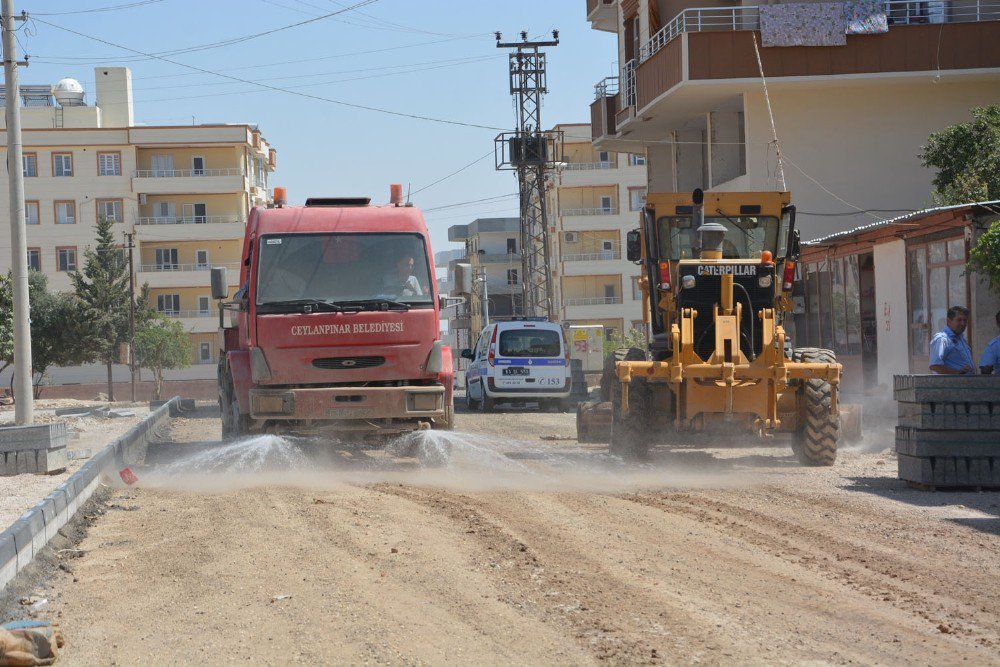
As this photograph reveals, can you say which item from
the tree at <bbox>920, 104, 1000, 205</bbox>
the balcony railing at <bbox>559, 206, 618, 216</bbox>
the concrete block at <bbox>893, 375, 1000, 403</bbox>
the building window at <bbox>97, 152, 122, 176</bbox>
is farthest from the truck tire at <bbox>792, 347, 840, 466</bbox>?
the building window at <bbox>97, 152, 122, 176</bbox>

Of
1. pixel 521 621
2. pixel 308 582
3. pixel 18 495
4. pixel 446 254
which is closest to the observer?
pixel 521 621

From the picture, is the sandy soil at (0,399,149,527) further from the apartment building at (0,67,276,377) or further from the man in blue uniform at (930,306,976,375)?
the apartment building at (0,67,276,377)

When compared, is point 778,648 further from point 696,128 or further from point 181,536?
point 696,128

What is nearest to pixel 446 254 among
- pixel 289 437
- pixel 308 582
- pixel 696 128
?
pixel 696 128

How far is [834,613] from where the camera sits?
6.68m

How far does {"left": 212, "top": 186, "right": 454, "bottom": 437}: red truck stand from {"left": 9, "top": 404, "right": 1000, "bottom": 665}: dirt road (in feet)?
3.73

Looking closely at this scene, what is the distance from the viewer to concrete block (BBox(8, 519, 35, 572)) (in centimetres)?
823

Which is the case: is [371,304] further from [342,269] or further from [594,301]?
[594,301]

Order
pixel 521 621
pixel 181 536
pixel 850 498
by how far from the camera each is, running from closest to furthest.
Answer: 1. pixel 521 621
2. pixel 181 536
3. pixel 850 498

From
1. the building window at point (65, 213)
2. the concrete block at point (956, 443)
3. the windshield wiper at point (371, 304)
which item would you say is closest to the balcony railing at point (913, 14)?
the windshield wiper at point (371, 304)

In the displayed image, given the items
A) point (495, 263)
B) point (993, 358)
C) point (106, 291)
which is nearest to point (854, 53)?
point (993, 358)

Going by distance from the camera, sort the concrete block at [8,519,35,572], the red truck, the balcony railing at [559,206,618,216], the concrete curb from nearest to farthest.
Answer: the concrete curb
the concrete block at [8,519,35,572]
the red truck
the balcony railing at [559,206,618,216]

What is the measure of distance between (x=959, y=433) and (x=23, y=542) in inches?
339

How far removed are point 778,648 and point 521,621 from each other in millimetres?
1326
